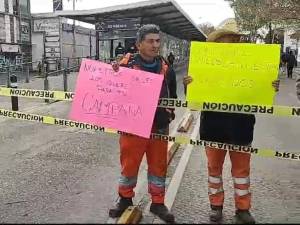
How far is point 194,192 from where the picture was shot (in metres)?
6.18

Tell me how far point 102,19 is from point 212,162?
20.2 meters

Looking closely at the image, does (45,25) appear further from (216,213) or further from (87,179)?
(216,213)

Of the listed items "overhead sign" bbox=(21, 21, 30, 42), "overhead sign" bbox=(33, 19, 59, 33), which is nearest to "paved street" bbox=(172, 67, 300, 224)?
"overhead sign" bbox=(21, 21, 30, 42)

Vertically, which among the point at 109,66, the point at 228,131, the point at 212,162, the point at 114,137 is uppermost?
the point at 109,66

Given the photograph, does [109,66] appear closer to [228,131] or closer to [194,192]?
[228,131]

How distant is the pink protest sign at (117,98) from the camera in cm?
469

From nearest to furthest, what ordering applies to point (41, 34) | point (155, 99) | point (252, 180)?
point (155, 99) → point (252, 180) → point (41, 34)

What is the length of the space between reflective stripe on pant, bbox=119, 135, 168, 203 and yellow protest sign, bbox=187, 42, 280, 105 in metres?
0.58

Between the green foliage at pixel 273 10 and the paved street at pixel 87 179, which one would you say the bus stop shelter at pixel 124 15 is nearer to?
the green foliage at pixel 273 10

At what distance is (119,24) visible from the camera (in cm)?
2303

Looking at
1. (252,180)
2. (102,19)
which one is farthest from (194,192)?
(102,19)

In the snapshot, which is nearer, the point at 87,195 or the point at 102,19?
the point at 87,195

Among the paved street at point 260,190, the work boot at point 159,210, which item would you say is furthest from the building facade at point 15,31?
the work boot at point 159,210

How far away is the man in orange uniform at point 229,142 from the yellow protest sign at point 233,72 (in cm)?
9
